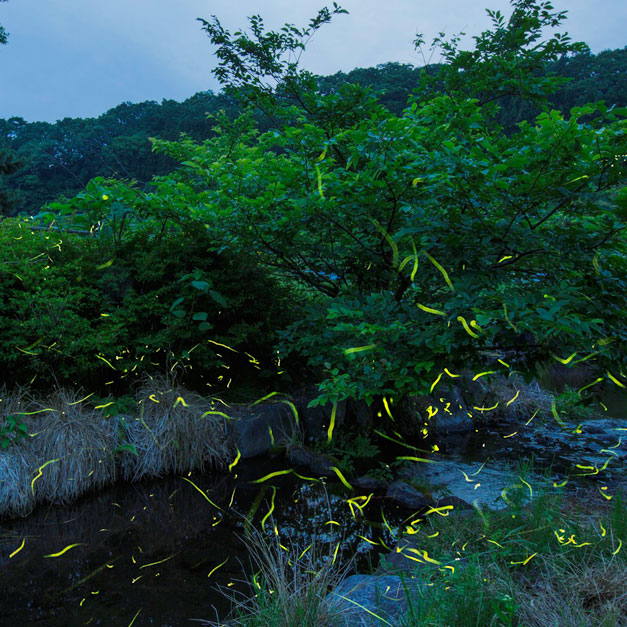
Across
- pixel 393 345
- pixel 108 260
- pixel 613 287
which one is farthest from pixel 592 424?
pixel 108 260

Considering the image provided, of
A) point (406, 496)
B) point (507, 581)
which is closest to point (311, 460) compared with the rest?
point (406, 496)

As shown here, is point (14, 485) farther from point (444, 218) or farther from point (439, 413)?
point (439, 413)

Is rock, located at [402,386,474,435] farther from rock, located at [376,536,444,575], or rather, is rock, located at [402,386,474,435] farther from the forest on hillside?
rock, located at [376,536,444,575]

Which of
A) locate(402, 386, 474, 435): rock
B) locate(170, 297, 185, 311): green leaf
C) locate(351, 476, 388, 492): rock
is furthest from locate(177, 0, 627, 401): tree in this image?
locate(402, 386, 474, 435): rock

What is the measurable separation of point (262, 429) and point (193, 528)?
1.61 metres

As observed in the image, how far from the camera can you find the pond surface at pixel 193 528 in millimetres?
2846

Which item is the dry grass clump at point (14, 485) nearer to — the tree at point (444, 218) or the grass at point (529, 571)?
the tree at point (444, 218)

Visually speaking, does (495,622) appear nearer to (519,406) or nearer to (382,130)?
(382,130)

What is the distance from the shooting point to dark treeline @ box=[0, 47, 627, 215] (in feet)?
57.9

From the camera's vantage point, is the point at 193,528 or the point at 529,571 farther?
the point at 193,528

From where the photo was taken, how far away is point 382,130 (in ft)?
10.3

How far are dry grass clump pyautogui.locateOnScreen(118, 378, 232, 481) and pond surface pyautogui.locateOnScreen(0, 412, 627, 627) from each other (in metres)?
0.17

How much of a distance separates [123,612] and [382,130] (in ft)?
11.0

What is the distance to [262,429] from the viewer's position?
209 inches
